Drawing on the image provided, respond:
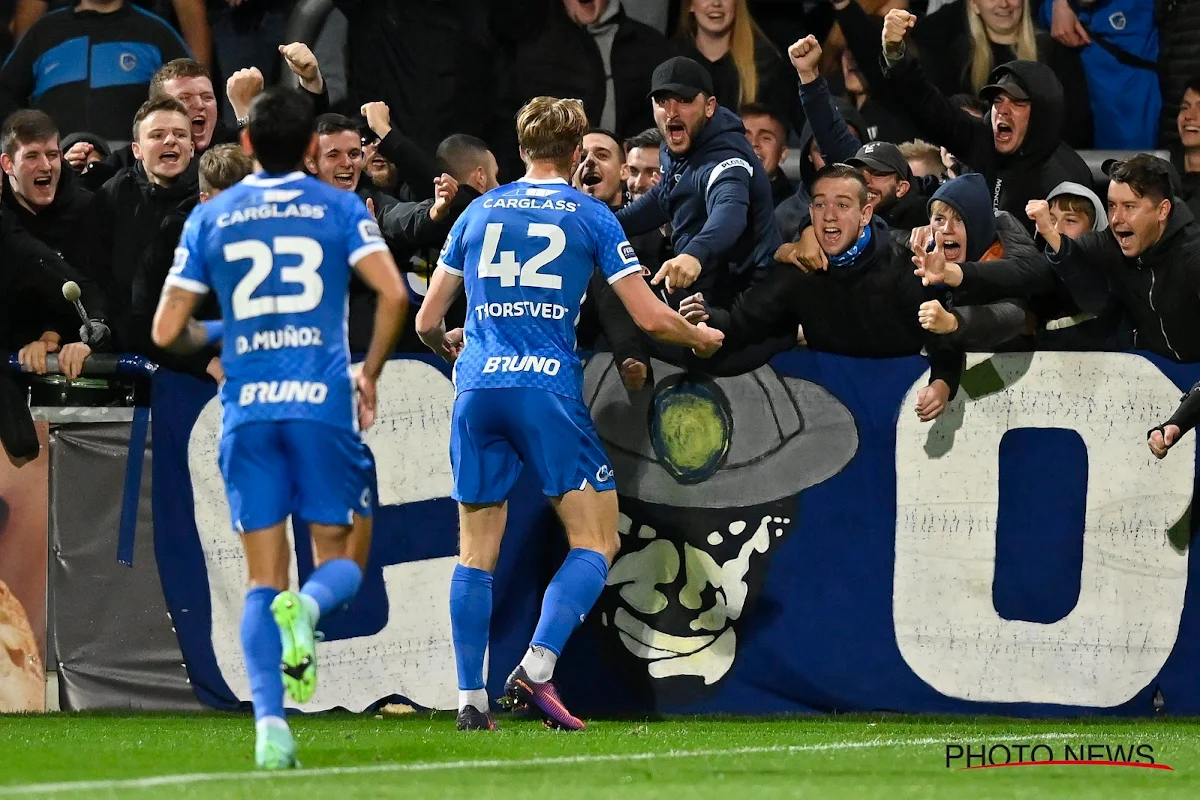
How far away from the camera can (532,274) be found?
22.7ft

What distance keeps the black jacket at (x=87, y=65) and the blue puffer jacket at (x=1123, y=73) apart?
5.35 meters

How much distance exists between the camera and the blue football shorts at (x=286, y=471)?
17.8 ft

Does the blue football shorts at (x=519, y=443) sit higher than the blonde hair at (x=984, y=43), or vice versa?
the blonde hair at (x=984, y=43)

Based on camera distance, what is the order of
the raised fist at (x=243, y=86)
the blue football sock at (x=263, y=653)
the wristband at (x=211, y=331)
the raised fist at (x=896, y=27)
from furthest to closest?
the raised fist at (x=896, y=27) < the raised fist at (x=243, y=86) < the wristband at (x=211, y=331) < the blue football sock at (x=263, y=653)

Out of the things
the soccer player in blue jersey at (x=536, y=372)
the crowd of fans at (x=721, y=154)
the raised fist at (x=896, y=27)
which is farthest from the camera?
the raised fist at (x=896, y=27)

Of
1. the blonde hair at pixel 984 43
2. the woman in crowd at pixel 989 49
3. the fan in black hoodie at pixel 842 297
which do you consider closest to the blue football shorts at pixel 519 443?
the fan in black hoodie at pixel 842 297

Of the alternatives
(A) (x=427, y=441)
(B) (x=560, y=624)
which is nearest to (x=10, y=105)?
(A) (x=427, y=441)

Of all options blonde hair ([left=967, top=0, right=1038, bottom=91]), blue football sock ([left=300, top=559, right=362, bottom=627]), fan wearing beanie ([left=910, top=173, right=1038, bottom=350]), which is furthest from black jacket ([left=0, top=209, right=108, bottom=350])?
blonde hair ([left=967, top=0, right=1038, bottom=91])

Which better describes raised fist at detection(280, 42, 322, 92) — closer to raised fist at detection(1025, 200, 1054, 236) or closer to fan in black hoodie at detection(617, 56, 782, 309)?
fan in black hoodie at detection(617, 56, 782, 309)

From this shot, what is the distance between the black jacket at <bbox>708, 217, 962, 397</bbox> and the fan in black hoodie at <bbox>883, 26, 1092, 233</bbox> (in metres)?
1.19

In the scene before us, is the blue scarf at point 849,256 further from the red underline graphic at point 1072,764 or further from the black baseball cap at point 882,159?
the red underline graphic at point 1072,764

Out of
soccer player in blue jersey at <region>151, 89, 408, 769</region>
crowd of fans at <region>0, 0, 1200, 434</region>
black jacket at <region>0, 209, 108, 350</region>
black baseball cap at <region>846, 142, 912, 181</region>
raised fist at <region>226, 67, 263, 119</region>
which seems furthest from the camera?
black baseball cap at <region>846, 142, 912, 181</region>

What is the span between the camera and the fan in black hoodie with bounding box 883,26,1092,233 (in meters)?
8.96

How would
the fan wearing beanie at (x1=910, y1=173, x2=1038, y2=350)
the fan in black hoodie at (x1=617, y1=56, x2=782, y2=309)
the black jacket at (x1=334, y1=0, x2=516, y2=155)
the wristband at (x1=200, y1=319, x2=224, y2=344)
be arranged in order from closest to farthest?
the wristband at (x1=200, y1=319, x2=224, y2=344)
the fan wearing beanie at (x1=910, y1=173, x2=1038, y2=350)
the fan in black hoodie at (x1=617, y1=56, x2=782, y2=309)
the black jacket at (x1=334, y1=0, x2=516, y2=155)
